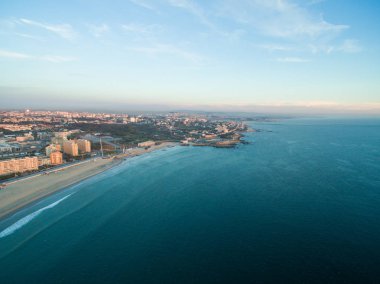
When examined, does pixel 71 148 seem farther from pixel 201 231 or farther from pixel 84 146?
pixel 201 231

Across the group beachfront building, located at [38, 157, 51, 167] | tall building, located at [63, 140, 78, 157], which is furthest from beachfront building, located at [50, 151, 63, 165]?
tall building, located at [63, 140, 78, 157]

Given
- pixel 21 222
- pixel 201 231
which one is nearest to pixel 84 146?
pixel 21 222

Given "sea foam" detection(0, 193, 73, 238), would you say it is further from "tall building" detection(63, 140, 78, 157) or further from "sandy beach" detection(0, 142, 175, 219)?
"tall building" detection(63, 140, 78, 157)

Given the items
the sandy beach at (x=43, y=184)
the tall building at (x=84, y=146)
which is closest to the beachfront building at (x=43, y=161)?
the sandy beach at (x=43, y=184)

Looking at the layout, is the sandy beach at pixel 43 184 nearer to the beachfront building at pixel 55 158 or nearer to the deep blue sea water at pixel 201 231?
the deep blue sea water at pixel 201 231

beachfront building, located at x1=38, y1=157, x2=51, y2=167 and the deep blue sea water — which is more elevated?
the deep blue sea water
